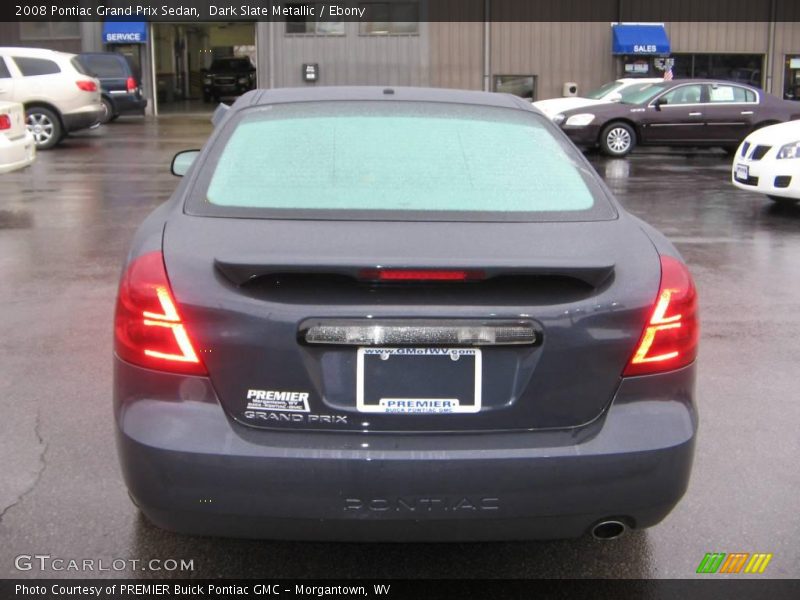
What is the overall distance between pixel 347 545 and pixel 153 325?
1133 millimetres

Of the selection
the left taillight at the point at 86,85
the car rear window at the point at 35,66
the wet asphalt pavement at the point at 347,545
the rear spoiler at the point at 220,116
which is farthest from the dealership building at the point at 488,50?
the rear spoiler at the point at 220,116

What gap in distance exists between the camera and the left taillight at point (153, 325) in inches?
107

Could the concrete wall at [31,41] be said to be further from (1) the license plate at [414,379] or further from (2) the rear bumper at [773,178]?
(1) the license plate at [414,379]

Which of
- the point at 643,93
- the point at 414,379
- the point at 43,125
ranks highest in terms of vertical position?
the point at 643,93

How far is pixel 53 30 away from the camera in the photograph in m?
31.5

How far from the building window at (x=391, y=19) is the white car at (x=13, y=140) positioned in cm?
1992

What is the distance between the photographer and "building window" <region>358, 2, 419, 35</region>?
3064 centimetres

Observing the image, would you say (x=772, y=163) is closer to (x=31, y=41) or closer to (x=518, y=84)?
(x=518, y=84)

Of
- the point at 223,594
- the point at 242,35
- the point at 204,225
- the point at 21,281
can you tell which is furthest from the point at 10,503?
the point at 242,35

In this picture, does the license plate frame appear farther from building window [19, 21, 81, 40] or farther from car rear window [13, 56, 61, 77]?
building window [19, 21, 81, 40]

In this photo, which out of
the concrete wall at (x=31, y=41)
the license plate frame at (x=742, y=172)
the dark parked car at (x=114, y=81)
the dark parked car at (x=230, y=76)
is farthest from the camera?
the dark parked car at (x=230, y=76)

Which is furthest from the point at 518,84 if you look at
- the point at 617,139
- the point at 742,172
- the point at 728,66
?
the point at 742,172

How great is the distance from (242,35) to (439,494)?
1519 inches

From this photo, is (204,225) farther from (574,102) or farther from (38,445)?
(574,102)
